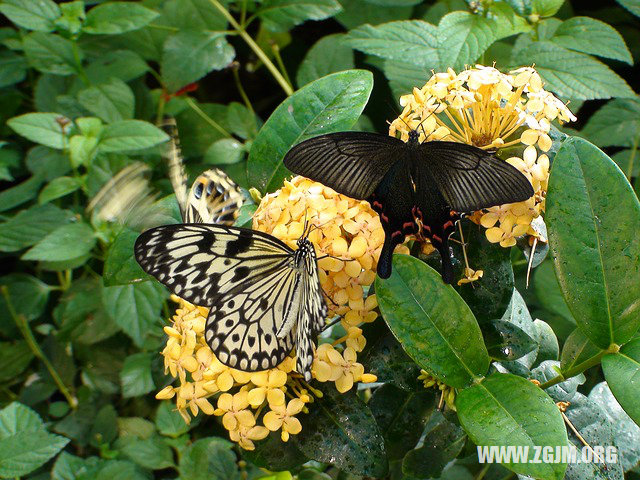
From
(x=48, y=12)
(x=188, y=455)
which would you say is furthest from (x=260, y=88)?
(x=188, y=455)

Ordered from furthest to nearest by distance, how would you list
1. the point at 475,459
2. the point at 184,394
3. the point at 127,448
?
the point at 127,448 → the point at 475,459 → the point at 184,394

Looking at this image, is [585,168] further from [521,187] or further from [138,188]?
[138,188]

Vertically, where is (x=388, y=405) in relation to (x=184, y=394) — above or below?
below

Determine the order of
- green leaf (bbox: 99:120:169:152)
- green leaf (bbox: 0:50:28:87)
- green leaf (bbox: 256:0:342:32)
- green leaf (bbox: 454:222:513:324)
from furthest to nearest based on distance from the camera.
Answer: green leaf (bbox: 0:50:28:87) < green leaf (bbox: 256:0:342:32) < green leaf (bbox: 99:120:169:152) < green leaf (bbox: 454:222:513:324)

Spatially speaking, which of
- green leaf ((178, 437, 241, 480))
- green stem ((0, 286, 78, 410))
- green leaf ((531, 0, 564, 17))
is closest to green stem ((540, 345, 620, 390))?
green leaf ((178, 437, 241, 480))

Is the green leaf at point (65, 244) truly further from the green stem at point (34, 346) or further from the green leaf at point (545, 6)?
the green leaf at point (545, 6)

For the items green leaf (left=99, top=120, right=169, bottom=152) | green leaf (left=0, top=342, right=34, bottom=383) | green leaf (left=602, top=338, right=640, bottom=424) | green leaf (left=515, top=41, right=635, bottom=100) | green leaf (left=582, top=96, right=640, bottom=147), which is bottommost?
green leaf (left=0, top=342, right=34, bottom=383)

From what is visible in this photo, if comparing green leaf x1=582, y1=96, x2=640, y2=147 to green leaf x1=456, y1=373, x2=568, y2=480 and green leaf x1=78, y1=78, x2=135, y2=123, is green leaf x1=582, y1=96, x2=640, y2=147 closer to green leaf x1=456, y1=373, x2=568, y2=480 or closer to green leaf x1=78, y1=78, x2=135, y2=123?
green leaf x1=456, y1=373, x2=568, y2=480
